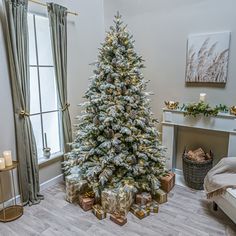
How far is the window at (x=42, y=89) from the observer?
2.90 meters

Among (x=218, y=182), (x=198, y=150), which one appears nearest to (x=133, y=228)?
(x=218, y=182)

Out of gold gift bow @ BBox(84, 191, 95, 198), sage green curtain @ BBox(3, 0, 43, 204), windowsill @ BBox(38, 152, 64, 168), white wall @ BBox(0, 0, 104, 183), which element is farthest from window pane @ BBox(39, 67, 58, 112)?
gold gift bow @ BBox(84, 191, 95, 198)

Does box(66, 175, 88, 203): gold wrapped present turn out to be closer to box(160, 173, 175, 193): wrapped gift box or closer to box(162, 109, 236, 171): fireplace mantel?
box(160, 173, 175, 193): wrapped gift box

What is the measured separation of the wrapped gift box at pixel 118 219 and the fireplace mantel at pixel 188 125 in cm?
124

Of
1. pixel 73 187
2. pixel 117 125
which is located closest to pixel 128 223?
pixel 73 187

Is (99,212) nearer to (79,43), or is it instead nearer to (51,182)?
(51,182)

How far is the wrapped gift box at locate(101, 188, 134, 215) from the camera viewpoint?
Answer: 98.7 inches

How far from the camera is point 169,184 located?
119 inches

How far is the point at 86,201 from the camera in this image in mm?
2674

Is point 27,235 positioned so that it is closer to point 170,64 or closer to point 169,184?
point 169,184

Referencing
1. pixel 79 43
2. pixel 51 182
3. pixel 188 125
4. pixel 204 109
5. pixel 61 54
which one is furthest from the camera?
pixel 79 43

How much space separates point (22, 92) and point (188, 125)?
215 centimetres

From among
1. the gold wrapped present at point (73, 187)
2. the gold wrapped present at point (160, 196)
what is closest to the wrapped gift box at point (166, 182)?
the gold wrapped present at point (160, 196)

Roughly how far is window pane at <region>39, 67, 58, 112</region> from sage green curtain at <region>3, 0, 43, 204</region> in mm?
437
